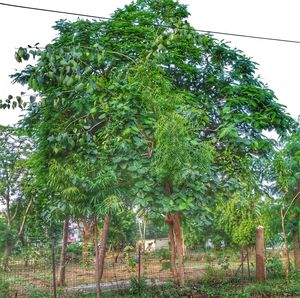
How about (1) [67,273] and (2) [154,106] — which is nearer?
(2) [154,106]

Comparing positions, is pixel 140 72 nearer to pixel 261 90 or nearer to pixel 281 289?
pixel 261 90

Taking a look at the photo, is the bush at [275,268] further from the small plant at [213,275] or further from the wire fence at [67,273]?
the small plant at [213,275]

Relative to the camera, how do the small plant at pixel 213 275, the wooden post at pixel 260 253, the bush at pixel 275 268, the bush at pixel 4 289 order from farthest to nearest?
the bush at pixel 275 268
the small plant at pixel 213 275
the wooden post at pixel 260 253
the bush at pixel 4 289

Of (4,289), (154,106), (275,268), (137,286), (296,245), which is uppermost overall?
(154,106)

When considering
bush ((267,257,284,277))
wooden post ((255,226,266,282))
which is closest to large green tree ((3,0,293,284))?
wooden post ((255,226,266,282))

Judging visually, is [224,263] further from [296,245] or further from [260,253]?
[296,245]

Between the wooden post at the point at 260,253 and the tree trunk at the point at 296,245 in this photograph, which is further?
the tree trunk at the point at 296,245

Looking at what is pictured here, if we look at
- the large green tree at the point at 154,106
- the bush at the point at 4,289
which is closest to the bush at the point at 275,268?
the large green tree at the point at 154,106

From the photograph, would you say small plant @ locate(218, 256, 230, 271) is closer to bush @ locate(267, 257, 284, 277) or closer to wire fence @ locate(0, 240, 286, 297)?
wire fence @ locate(0, 240, 286, 297)

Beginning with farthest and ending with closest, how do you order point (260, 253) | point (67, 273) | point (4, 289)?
1. point (67, 273)
2. point (260, 253)
3. point (4, 289)

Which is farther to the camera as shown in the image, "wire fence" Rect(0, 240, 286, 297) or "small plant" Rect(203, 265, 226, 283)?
"small plant" Rect(203, 265, 226, 283)

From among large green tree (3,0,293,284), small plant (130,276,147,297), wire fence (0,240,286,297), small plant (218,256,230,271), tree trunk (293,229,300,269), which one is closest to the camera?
large green tree (3,0,293,284)

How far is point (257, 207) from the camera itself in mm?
9016

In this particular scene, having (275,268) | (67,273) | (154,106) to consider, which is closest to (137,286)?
(67,273)
